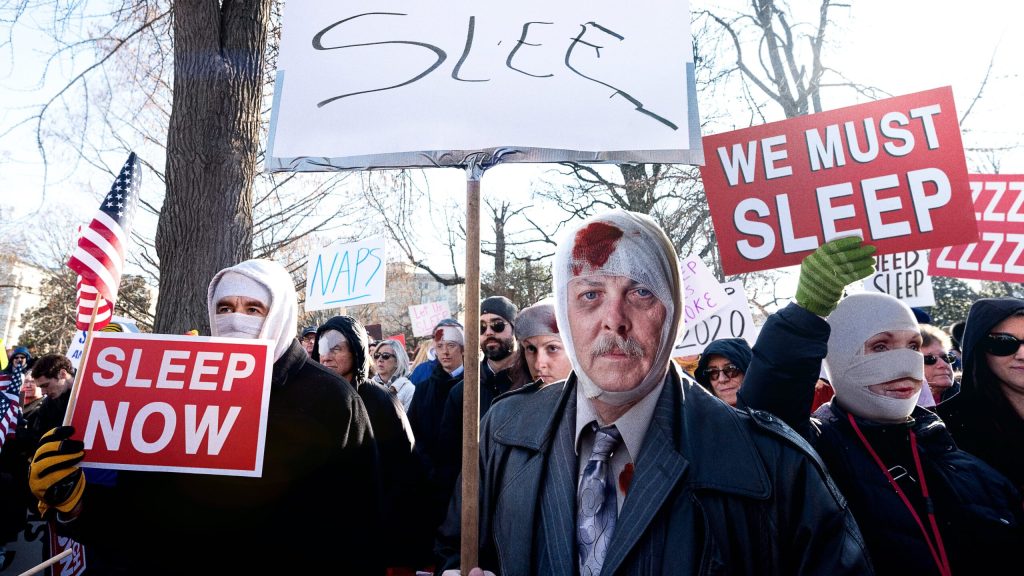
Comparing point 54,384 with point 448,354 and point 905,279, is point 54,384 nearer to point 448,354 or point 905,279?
point 448,354

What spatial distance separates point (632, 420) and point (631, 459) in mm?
90

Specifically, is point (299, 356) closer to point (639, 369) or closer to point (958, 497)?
point (639, 369)

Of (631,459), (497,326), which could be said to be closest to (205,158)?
(497,326)

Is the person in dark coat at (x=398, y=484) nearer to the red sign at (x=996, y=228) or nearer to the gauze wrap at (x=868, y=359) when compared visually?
the gauze wrap at (x=868, y=359)

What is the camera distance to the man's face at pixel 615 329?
164 centimetres

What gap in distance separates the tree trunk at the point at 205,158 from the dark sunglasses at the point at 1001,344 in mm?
4446

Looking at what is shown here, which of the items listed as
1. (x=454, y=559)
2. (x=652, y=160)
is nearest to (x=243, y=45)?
(x=652, y=160)

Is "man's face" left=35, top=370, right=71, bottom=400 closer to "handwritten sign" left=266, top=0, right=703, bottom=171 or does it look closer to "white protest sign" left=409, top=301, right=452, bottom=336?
"handwritten sign" left=266, top=0, right=703, bottom=171

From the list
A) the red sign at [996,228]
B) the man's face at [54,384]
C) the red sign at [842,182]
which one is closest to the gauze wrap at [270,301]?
the red sign at [842,182]

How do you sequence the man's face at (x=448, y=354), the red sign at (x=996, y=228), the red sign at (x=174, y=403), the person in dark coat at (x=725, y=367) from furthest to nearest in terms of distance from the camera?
the man's face at (x=448, y=354), the red sign at (x=996, y=228), the person in dark coat at (x=725, y=367), the red sign at (x=174, y=403)

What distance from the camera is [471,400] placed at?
180 centimetres

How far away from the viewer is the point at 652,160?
215 centimetres

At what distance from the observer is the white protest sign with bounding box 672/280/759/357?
233 inches

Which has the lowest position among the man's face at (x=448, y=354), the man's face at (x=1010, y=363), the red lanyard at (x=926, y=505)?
the red lanyard at (x=926, y=505)
